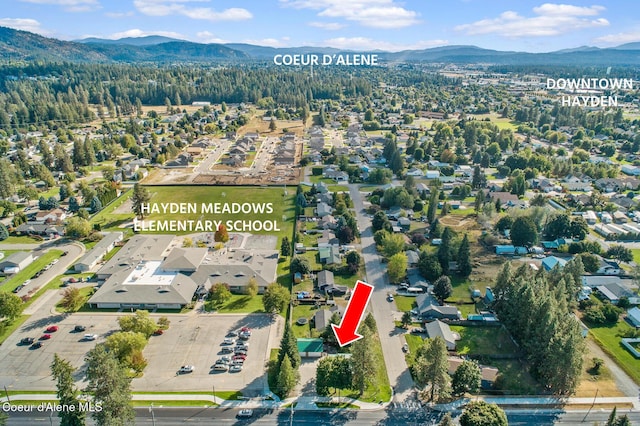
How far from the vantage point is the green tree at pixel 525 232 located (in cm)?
6025

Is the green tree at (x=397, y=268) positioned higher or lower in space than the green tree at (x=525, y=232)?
lower

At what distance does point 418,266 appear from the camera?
178ft

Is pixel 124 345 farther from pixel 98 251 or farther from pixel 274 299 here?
pixel 98 251

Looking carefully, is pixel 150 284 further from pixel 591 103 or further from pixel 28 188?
pixel 591 103

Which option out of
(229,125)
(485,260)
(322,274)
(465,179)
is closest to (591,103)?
(465,179)

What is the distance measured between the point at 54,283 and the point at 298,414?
38002 millimetres

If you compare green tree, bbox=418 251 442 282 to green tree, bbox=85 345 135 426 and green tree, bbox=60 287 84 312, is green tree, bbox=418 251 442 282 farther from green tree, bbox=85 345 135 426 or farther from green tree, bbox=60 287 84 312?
green tree, bbox=60 287 84 312

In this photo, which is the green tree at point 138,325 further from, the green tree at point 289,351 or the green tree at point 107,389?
the green tree at point 289,351

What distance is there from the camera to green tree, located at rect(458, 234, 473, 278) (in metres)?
53.3

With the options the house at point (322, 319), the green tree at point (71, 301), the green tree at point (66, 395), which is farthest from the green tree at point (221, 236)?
the green tree at point (66, 395)

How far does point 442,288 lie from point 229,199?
1880 inches

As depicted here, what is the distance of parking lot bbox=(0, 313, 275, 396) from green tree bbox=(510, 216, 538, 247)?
129 feet

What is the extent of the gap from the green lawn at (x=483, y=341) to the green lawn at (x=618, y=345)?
9487 millimetres

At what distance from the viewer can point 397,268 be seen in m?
51.8
